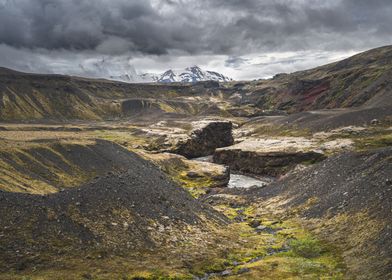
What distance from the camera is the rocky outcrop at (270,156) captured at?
113188mm

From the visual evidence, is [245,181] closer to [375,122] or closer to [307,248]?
[375,122]

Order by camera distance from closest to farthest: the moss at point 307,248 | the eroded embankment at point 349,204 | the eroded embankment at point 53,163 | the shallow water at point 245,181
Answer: the eroded embankment at point 349,204
the moss at point 307,248
the eroded embankment at point 53,163
the shallow water at point 245,181

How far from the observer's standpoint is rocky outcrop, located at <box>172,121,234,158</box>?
5945 inches

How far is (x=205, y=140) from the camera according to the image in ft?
515

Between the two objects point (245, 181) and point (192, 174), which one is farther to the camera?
point (245, 181)

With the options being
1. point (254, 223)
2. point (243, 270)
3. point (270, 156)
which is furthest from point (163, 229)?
point (270, 156)

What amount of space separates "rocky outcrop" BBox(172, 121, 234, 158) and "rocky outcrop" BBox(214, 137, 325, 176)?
12.4 m

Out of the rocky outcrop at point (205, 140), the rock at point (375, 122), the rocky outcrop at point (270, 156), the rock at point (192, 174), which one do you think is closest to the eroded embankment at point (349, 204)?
the rock at point (192, 174)

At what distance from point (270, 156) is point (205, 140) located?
137 ft

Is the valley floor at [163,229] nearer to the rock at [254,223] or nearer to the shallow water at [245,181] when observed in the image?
the rock at [254,223]

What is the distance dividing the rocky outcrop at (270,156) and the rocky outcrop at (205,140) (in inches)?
490

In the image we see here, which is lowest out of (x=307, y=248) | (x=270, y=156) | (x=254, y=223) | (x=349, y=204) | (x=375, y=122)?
(x=254, y=223)

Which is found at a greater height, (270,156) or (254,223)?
(270,156)

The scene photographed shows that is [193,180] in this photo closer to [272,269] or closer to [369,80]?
[272,269]
